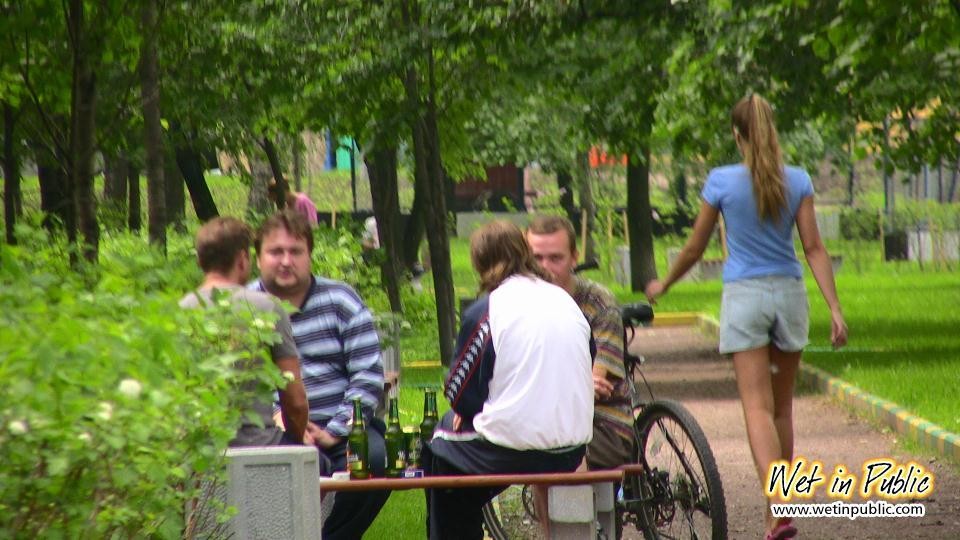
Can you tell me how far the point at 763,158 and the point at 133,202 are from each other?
22360mm

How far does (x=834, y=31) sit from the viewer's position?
13242 mm

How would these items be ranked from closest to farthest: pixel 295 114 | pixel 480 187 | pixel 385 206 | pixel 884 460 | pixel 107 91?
1. pixel 884 460
2. pixel 107 91
3. pixel 295 114
4. pixel 385 206
5. pixel 480 187

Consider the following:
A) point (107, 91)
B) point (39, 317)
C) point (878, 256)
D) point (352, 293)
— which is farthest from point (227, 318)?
point (878, 256)

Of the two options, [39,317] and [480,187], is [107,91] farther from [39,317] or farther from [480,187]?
[480,187]

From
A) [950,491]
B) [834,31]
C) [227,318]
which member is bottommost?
[950,491]

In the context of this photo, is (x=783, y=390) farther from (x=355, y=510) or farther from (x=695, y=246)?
(x=355, y=510)

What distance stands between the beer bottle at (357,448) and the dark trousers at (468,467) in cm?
24

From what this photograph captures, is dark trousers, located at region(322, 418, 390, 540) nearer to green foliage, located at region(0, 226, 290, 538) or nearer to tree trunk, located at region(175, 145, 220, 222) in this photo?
green foliage, located at region(0, 226, 290, 538)

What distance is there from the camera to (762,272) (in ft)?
26.9

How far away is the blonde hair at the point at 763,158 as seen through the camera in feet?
26.6

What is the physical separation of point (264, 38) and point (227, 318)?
1289 centimetres

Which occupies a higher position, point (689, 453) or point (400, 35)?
point (400, 35)

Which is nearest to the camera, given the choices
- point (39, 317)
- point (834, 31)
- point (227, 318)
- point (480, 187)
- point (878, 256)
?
point (39, 317)

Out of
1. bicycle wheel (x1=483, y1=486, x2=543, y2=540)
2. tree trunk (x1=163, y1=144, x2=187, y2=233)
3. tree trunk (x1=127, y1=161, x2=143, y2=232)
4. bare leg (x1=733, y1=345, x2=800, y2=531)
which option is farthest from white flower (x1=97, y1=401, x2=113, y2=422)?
tree trunk (x1=163, y1=144, x2=187, y2=233)
